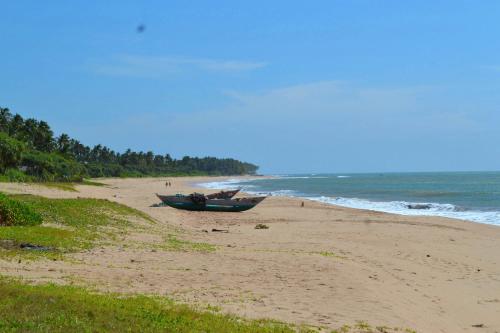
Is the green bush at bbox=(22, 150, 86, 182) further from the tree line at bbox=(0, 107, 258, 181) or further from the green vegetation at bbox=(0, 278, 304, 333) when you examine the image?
the green vegetation at bbox=(0, 278, 304, 333)

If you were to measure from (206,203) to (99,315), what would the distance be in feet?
93.6

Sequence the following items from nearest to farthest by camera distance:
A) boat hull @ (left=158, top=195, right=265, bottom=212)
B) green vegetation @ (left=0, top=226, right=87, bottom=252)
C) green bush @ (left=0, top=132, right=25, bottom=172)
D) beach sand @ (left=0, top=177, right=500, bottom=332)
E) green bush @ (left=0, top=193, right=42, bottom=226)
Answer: beach sand @ (left=0, top=177, right=500, bottom=332)
green vegetation @ (left=0, top=226, right=87, bottom=252)
green bush @ (left=0, top=193, right=42, bottom=226)
boat hull @ (left=158, top=195, right=265, bottom=212)
green bush @ (left=0, top=132, right=25, bottom=172)

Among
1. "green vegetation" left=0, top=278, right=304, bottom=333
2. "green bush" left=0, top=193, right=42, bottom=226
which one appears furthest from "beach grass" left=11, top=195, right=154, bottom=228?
"green vegetation" left=0, top=278, right=304, bottom=333

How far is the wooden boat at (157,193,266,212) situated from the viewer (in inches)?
1401

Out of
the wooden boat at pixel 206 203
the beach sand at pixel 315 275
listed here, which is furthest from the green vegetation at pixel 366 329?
the wooden boat at pixel 206 203

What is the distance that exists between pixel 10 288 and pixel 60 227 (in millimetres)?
9812

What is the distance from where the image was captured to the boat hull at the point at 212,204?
35.7 metres

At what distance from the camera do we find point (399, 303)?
1045 centimetres

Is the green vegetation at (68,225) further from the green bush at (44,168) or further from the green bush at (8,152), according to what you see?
the green bush at (44,168)

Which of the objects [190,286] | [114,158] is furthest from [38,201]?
[114,158]

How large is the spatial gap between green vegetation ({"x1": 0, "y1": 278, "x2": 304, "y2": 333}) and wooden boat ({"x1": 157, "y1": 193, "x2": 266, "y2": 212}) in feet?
87.2

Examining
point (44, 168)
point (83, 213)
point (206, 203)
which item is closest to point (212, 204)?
point (206, 203)

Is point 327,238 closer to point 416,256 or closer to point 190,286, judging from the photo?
point 416,256

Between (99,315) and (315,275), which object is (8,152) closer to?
(315,275)
